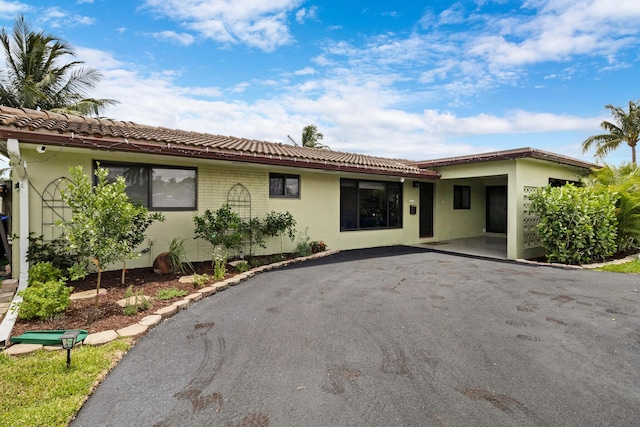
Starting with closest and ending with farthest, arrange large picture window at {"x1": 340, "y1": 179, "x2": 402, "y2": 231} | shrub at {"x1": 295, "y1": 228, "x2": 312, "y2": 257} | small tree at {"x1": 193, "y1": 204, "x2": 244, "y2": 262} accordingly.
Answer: small tree at {"x1": 193, "y1": 204, "x2": 244, "y2": 262} < shrub at {"x1": 295, "y1": 228, "x2": 312, "y2": 257} < large picture window at {"x1": 340, "y1": 179, "x2": 402, "y2": 231}

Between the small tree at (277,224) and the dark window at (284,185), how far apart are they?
2.06 feet

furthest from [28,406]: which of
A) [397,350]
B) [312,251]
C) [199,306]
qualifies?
[312,251]

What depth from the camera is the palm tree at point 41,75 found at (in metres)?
14.9

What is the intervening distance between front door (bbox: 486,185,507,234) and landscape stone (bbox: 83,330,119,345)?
619 inches

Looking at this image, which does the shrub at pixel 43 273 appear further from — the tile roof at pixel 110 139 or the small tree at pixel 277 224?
the small tree at pixel 277 224

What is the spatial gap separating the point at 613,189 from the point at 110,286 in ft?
43.4

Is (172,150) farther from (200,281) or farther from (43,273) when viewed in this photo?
(43,273)

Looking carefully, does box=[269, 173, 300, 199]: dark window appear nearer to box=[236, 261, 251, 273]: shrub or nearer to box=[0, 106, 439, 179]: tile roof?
box=[0, 106, 439, 179]: tile roof

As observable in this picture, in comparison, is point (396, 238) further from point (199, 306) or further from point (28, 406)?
point (28, 406)

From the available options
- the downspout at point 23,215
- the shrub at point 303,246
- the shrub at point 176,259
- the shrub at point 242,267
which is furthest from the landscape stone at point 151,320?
the shrub at point 303,246

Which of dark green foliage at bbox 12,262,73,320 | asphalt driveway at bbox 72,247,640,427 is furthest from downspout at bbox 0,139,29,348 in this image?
asphalt driveway at bbox 72,247,640,427

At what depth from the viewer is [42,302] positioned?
397 centimetres

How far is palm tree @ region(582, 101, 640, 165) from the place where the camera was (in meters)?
21.5

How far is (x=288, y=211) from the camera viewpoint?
9.14 meters
